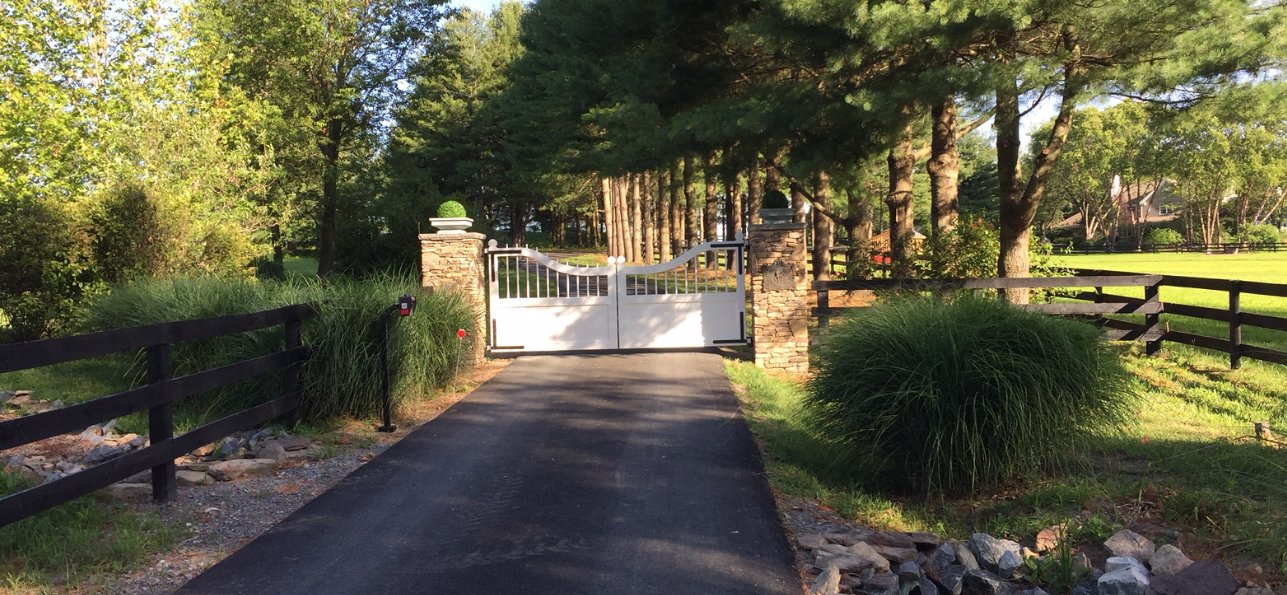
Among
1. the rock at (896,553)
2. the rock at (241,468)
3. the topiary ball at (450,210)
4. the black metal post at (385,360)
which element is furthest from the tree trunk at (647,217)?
the rock at (896,553)

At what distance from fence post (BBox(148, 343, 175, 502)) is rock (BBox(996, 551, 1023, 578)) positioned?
524 centimetres

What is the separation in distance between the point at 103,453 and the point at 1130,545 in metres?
7.70

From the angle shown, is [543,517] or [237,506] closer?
[543,517]

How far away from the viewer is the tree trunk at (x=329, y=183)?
26.9 m

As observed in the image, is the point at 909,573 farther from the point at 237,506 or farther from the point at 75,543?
the point at 75,543

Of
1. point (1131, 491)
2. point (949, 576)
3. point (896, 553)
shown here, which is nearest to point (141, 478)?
point (896, 553)

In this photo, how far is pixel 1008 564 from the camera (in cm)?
457

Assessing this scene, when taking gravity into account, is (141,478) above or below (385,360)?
below

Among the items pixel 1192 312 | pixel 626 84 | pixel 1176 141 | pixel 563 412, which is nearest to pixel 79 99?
pixel 626 84

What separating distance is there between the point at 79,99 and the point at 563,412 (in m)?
14.1

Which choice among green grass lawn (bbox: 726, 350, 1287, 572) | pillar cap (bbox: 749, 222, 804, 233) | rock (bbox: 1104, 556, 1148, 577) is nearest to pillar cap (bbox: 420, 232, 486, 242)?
pillar cap (bbox: 749, 222, 804, 233)

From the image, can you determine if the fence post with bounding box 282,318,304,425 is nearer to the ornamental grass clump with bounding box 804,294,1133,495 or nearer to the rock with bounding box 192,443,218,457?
the rock with bounding box 192,443,218,457

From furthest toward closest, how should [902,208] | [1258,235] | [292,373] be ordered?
1. [1258,235]
2. [902,208]
3. [292,373]

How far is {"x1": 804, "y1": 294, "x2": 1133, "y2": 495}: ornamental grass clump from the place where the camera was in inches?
235
